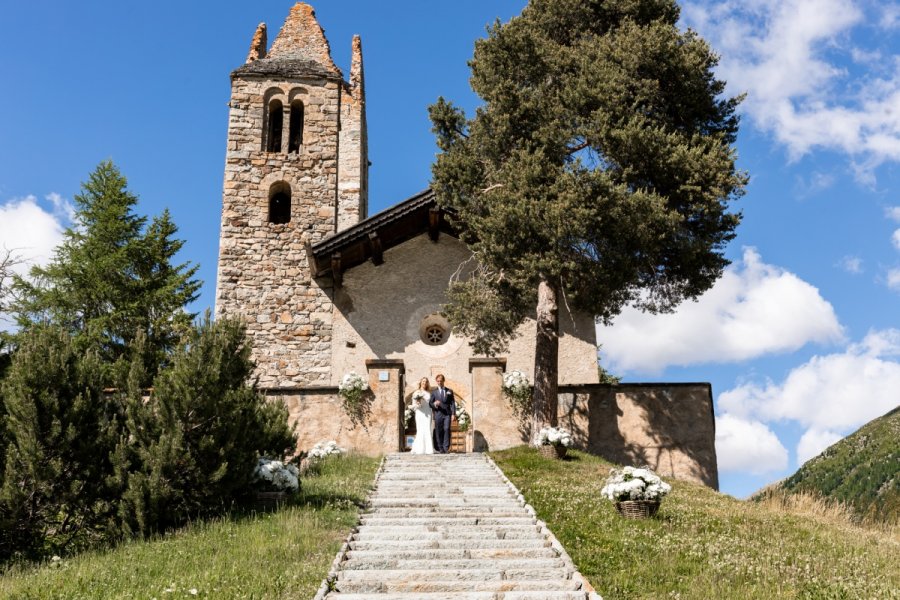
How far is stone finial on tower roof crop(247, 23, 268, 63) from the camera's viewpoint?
73.5 ft

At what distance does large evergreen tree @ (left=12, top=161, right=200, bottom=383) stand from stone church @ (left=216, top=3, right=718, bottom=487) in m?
4.17

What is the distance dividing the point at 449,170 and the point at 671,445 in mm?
7016

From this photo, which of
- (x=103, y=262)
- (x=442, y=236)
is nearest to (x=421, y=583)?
(x=442, y=236)

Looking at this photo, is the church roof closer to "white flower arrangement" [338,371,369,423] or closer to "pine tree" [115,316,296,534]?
"white flower arrangement" [338,371,369,423]

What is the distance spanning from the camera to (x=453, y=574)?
7379mm

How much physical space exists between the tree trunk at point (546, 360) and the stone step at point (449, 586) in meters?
8.06

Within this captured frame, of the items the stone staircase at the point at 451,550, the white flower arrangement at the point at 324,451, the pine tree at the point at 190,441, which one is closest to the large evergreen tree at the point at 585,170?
the white flower arrangement at the point at 324,451

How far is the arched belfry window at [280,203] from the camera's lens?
20.8 meters

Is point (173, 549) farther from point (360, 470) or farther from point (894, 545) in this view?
point (894, 545)

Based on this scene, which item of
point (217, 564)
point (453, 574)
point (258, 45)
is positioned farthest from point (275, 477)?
point (258, 45)

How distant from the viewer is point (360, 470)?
521 inches

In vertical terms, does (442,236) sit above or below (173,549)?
above

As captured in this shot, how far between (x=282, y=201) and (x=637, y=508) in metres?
14.2

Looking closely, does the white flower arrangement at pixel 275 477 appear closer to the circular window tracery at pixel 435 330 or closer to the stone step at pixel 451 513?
the stone step at pixel 451 513
